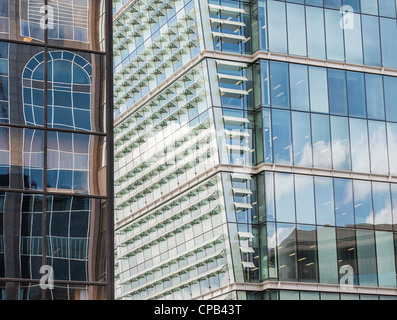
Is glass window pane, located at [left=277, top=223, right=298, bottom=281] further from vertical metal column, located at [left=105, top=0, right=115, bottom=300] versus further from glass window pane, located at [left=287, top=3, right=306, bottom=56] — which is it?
vertical metal column, located at [left=105, top=0, right=115, bottom=300]

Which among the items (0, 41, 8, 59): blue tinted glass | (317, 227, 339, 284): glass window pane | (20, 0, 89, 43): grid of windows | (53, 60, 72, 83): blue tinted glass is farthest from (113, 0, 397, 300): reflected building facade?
(0, 41, 8, 59): blue tinted glass

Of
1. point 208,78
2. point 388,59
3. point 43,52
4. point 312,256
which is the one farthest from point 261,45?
point 43,52

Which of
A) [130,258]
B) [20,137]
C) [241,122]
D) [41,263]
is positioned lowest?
[41,263]

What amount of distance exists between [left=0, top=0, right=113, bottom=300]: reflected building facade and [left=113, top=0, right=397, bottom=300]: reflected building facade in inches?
1089

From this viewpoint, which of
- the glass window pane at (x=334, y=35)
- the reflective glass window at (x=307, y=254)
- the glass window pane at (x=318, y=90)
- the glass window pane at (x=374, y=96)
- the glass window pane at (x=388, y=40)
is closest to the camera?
the reflective glass window at (x=307, y=254)

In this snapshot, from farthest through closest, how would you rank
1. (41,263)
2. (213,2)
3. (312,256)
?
1. (213,2)
2. (312,256)
3. (41,263)

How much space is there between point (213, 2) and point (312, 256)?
14902 mm

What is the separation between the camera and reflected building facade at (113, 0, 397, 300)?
47688 millimetres

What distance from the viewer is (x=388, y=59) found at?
2060 inches

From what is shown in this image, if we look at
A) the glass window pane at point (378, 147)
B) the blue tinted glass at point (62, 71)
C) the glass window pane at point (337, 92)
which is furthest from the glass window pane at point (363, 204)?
the blue tinted glass at point (62, 71)

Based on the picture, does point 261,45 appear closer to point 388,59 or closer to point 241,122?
point 241,122

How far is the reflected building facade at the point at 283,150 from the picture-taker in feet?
156

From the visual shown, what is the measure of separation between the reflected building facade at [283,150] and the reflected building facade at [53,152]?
2766 centimetres

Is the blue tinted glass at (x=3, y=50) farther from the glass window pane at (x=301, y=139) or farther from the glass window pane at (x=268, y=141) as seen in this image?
the glass window pane at (x=301, y=139)
